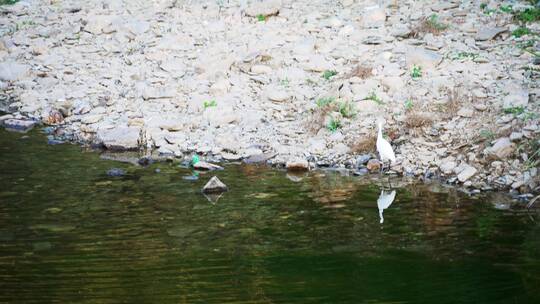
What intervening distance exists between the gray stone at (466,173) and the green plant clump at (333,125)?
218 centimetres

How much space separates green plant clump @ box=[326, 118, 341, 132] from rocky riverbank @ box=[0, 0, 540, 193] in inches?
0.9

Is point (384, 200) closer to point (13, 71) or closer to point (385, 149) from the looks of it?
point (385, 149)

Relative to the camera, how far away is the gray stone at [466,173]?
10.1 metres

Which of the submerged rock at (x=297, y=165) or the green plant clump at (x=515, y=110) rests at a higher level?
the green plant clump at (x=515, y=110)

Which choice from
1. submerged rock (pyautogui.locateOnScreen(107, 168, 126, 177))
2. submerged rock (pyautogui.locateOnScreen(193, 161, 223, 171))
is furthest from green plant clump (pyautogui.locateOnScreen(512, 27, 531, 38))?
submerged rock (pyautogui.locateOnScreen(107, 168, 126, 177))

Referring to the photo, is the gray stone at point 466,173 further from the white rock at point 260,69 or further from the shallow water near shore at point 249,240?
the white rock at point 260,69

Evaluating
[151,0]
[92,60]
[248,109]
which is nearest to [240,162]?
[248,109]

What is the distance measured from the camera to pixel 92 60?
579 inches

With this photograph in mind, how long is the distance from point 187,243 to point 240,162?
3.50m

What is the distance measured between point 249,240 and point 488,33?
714 centimetres

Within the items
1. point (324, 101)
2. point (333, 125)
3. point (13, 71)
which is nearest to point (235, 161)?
point (333, 125)

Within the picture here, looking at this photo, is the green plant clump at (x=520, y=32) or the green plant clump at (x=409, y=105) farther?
the green plant clump at (x=520, y=32)

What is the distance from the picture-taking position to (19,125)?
12805 millimetres

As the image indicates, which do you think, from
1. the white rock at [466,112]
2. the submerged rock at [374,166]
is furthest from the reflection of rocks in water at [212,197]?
the white rock at [466,112]
